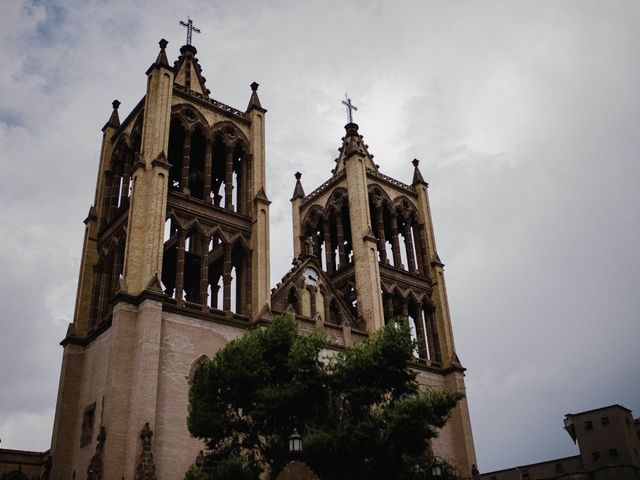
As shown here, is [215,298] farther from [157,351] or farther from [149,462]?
[149,462]

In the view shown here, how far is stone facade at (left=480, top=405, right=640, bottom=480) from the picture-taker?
2265 inches

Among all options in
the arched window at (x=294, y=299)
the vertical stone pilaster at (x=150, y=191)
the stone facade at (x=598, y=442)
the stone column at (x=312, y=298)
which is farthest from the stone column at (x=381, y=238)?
the stone facade at (x=598, y=442)

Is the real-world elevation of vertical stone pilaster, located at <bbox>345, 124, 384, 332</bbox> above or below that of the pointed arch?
above

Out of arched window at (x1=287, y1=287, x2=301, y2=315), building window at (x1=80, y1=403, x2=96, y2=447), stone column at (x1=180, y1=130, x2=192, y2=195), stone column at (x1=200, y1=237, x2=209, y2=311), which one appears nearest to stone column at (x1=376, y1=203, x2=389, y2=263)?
arched window at (x1=287, y1=287, x2=301, y2=315)

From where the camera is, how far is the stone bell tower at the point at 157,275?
2839 centimetres

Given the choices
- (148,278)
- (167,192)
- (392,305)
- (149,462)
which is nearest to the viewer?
(149,462)

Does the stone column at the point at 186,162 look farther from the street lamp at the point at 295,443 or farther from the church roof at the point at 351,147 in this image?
the street lamp at the point at 295,443

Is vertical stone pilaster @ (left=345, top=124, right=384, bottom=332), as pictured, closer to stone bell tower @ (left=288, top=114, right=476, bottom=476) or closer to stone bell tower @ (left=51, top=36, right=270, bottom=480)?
stone bell tower @ (left=288, top=114, right=476, bottom=476)

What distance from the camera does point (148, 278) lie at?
1226 inches

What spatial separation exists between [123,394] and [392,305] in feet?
63.0

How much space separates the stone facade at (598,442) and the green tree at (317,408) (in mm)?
38221

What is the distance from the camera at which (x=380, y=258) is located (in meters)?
44.6

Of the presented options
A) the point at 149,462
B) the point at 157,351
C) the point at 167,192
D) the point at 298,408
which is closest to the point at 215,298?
the point at 167,192

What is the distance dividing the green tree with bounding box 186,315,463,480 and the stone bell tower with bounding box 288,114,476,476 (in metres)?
13.3
